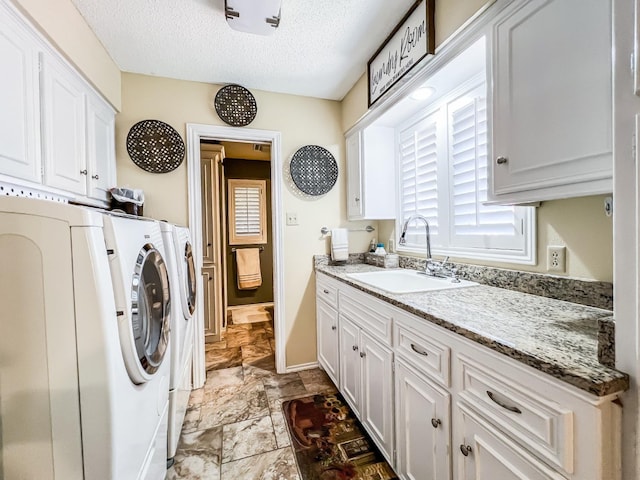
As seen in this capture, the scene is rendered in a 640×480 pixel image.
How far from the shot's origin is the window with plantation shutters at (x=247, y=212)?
4.27 m

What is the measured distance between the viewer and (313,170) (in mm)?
2420

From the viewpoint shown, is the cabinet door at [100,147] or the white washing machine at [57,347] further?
the cabinet door at [100,147]

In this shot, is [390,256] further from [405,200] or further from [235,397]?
[235,397]

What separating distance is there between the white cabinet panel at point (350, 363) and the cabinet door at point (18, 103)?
175 cm

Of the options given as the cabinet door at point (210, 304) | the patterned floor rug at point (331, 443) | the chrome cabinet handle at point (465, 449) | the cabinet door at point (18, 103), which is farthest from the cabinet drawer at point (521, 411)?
the cabinet door at point (210, 304)

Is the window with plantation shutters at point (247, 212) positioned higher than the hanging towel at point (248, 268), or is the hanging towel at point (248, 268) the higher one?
the window with plantation shutters at point (247, 212)

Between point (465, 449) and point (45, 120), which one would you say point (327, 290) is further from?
point (45, 120)

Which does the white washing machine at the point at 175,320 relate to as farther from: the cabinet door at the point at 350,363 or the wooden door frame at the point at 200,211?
the cabinet door at the point at 350,363

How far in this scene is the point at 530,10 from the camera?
0.93 metres

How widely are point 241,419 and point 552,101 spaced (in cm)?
222

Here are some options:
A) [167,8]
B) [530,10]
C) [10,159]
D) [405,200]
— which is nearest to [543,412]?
[530,10]

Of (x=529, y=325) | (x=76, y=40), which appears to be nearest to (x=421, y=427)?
(x=529, y=325)

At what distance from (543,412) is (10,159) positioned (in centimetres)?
194

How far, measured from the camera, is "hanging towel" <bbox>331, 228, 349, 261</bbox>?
242cm
